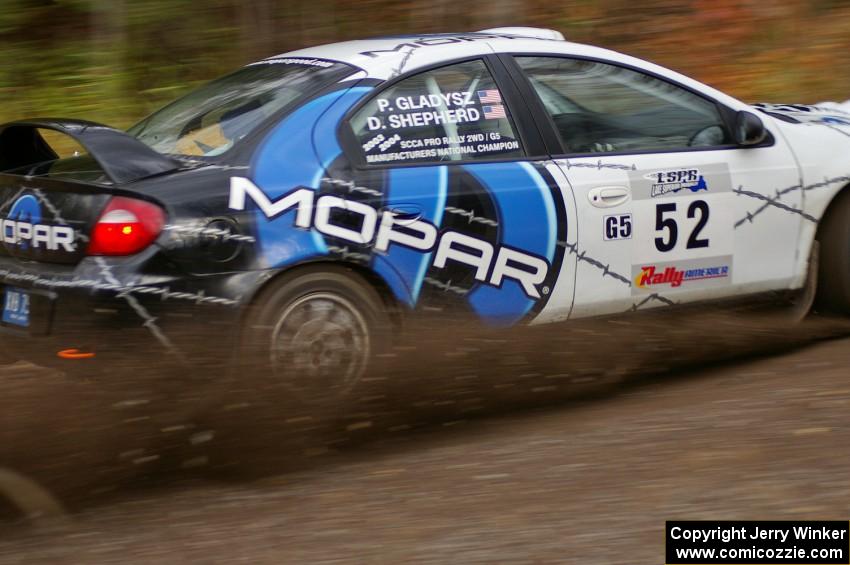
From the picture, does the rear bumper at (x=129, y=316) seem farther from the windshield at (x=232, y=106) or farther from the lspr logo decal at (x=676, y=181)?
the lspr logo decal at (x=676, y=181)

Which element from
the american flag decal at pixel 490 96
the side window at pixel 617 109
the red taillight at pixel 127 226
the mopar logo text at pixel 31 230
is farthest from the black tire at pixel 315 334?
the side window at pixel 617 109

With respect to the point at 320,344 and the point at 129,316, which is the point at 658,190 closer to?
the point at 320,344

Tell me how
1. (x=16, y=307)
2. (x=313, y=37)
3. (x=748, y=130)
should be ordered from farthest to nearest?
(x=313, y=37) < (x=748, y=130) < (x=16, y=307)

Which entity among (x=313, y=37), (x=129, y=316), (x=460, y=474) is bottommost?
(x=460, y=474)

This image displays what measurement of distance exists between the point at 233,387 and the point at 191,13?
268 inches

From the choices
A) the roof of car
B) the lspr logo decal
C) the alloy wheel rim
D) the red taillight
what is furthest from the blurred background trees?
the alloy wheel rim

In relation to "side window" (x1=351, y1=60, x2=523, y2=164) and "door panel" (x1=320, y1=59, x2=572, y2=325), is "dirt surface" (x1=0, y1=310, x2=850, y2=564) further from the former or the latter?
"side window" (x1=351, y1=60, x2=523, y2=164)

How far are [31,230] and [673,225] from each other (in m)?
2.78

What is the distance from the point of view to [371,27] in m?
10.9

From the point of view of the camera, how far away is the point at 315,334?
4.36 m

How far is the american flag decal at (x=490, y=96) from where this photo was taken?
15.8ft

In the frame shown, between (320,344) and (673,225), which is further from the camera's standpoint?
(673,225)

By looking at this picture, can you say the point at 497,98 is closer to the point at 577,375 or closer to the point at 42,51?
the point at 577,375

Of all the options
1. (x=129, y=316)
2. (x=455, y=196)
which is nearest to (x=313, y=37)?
(x=455, y=196)
